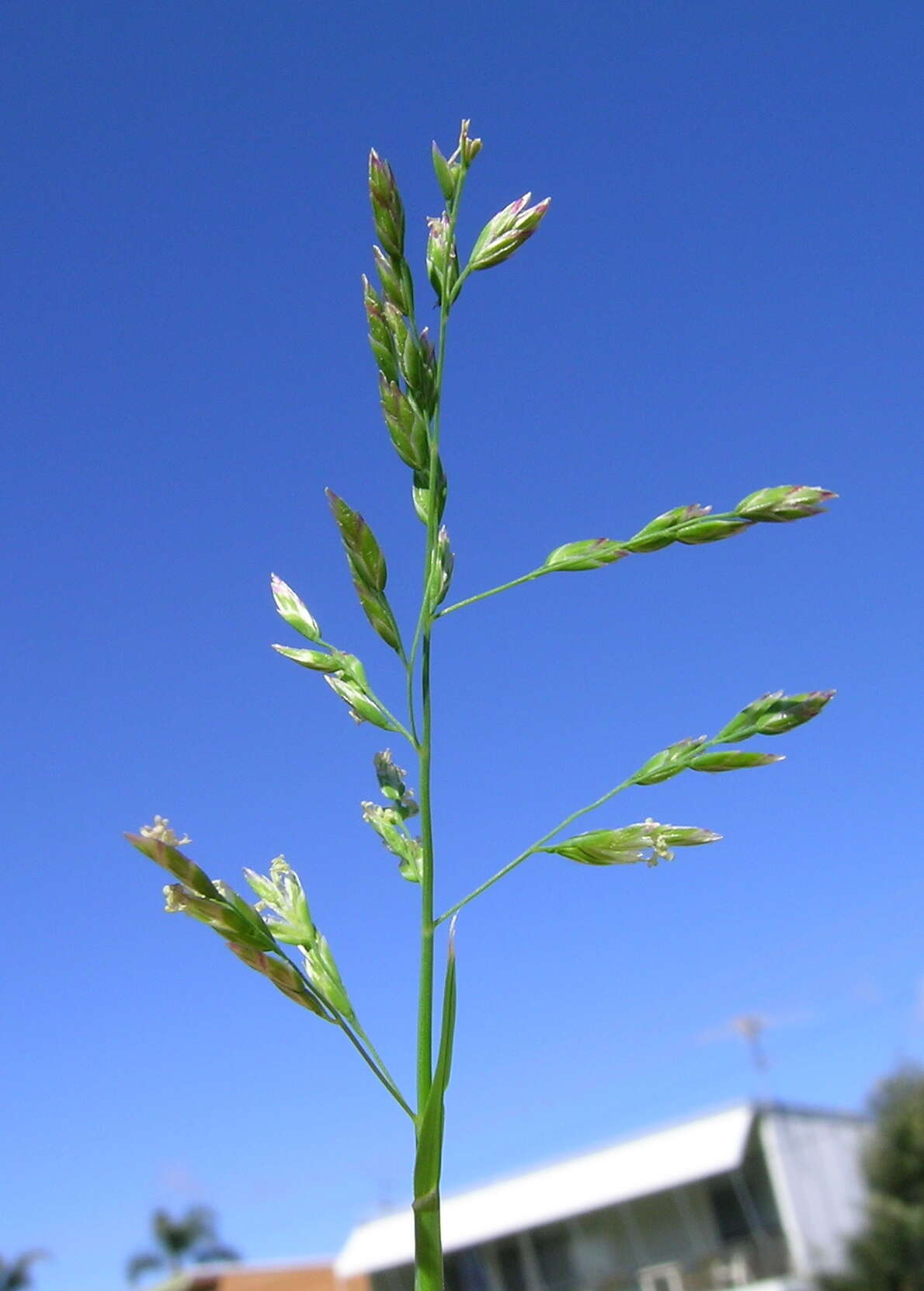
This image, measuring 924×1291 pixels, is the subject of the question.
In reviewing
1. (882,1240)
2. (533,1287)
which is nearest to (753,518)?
(882,1240)

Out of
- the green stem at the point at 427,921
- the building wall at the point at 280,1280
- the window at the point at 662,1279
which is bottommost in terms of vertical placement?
the window at the point at 662,1279

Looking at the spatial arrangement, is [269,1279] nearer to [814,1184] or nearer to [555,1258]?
[555,1258]

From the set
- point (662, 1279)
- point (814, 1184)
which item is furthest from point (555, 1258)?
point (814, 1184)

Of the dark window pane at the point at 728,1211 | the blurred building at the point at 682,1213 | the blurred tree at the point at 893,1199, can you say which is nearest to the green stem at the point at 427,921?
the blurred tree at the point at 893,1199

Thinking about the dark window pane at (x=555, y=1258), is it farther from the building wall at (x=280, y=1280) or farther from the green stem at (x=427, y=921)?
the green stem at (x=427, y=921)

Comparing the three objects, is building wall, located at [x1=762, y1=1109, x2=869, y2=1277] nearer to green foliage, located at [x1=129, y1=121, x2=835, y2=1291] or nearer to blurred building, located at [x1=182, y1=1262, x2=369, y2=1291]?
blurred building, located at [x1=182, y1=1262, x2=369, y2=1291]

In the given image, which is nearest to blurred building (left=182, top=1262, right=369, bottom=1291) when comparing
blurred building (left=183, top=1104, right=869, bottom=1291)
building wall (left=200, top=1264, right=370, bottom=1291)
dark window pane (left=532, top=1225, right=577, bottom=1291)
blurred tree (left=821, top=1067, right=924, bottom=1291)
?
building wall (left=200, top=1264, right=370, bottom=1291)

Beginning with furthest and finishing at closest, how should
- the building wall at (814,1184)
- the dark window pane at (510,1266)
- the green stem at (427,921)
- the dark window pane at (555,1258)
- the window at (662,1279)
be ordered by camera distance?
the dark window pane at (510,1266) < the dark window pane at (555,1258) < the building wall at (814,1184) < the window at (662,1279) < the green stem at (427,921)

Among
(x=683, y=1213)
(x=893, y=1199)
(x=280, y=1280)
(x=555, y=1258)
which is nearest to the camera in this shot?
(x=893, y=1199)
